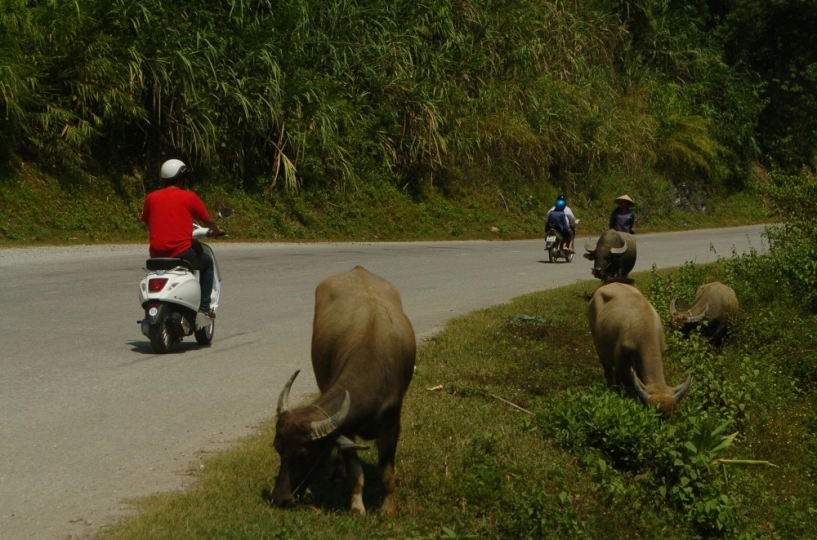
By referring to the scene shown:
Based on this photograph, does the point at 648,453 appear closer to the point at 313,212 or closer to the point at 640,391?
the point at 640,391

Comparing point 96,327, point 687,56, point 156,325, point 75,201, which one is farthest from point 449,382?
point 687,56

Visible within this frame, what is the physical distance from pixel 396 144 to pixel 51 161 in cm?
956

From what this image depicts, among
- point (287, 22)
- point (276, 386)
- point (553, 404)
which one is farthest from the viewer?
point (287, 22)

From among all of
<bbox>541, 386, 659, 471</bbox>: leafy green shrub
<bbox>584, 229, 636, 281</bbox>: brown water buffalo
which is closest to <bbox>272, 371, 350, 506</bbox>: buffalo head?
<bbox>541, 386, 659, 471</bbox>: leafy green shrub

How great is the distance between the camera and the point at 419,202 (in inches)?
1089

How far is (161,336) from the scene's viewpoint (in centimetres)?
943

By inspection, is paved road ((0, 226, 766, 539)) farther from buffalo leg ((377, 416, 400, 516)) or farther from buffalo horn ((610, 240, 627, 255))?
buffalo horn ((610, 240, 627, 255))

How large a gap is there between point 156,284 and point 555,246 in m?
12.8

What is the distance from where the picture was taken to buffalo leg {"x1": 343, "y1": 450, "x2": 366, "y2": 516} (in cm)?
562

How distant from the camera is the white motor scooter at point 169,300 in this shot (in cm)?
930

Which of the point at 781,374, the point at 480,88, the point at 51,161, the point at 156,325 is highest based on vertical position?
the point at 480,88

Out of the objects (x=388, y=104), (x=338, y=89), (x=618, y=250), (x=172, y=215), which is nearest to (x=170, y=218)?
(x=172, y=215)

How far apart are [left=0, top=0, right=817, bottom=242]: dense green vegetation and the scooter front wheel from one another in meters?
10.6

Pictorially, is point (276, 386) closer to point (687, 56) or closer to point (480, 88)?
point (480, 88)
